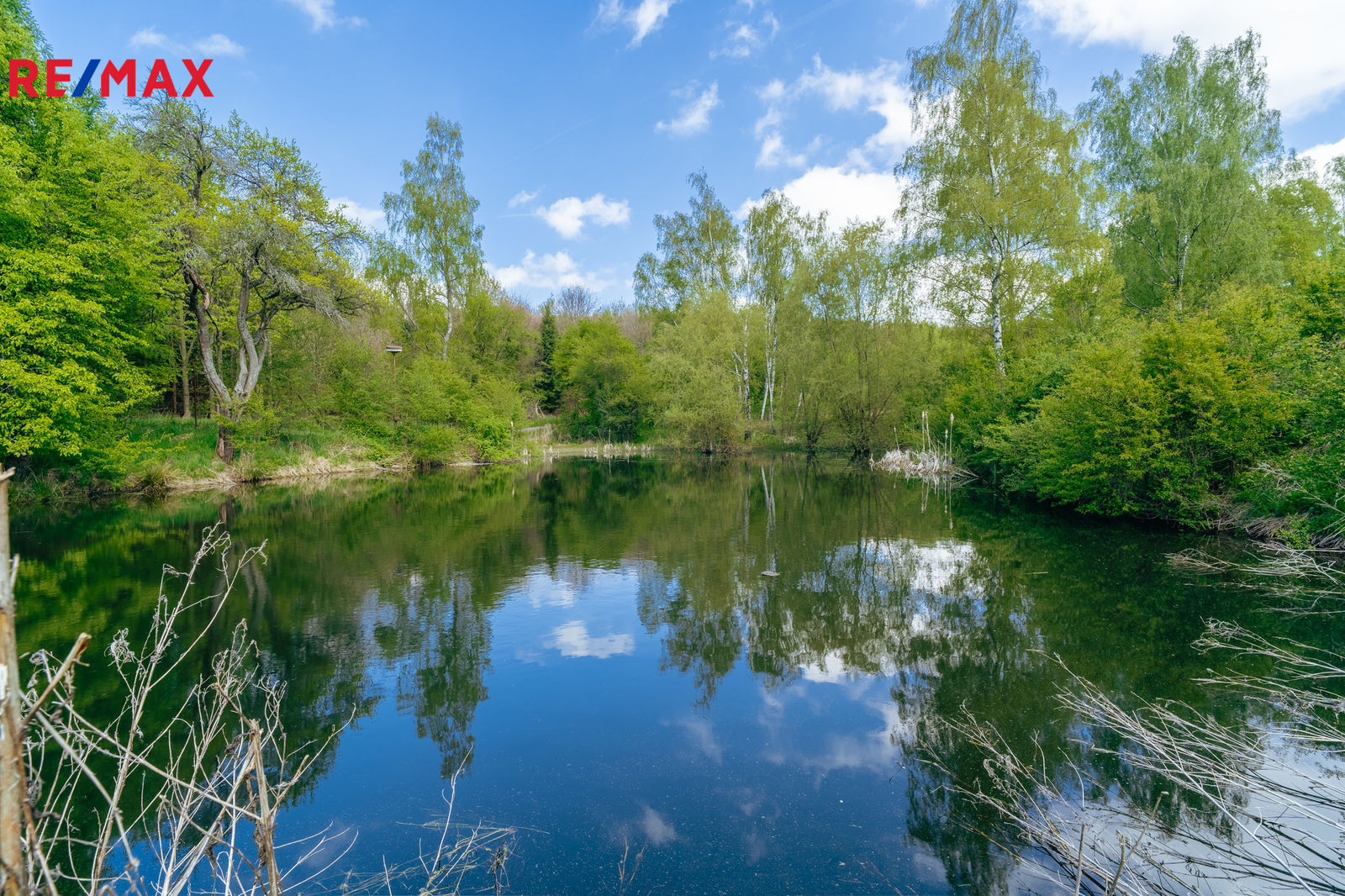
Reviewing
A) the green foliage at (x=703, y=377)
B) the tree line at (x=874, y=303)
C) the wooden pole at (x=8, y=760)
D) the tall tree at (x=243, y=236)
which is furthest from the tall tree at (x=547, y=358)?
the wooden pole at (x=8, y=760)

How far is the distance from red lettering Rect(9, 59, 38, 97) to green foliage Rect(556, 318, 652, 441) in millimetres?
29643

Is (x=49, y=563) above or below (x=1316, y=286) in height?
below

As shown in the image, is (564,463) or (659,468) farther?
(564,463)

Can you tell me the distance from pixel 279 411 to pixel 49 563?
15.8 meters

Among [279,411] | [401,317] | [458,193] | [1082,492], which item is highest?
[458,193]

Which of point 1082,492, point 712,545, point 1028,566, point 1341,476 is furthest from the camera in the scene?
point 1082,492

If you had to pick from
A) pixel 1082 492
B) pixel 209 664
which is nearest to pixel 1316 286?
pixel 1082 492

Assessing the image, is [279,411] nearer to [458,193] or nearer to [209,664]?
[458,193]

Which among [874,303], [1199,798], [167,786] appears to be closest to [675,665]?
[1199,798]

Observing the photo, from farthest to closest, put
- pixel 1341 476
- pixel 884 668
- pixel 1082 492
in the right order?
pixel 1082 492 → pixel 1341 476 → pixel 884 668

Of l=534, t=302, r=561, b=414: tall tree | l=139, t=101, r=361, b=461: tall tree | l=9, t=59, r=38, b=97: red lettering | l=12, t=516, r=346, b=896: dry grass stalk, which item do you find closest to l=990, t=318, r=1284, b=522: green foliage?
l=12, t=516, r=346, b=896: dry grass stalk

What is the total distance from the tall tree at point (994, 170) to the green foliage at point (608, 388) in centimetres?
2364

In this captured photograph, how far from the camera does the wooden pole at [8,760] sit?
0.90 meters

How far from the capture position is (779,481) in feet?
70.5
